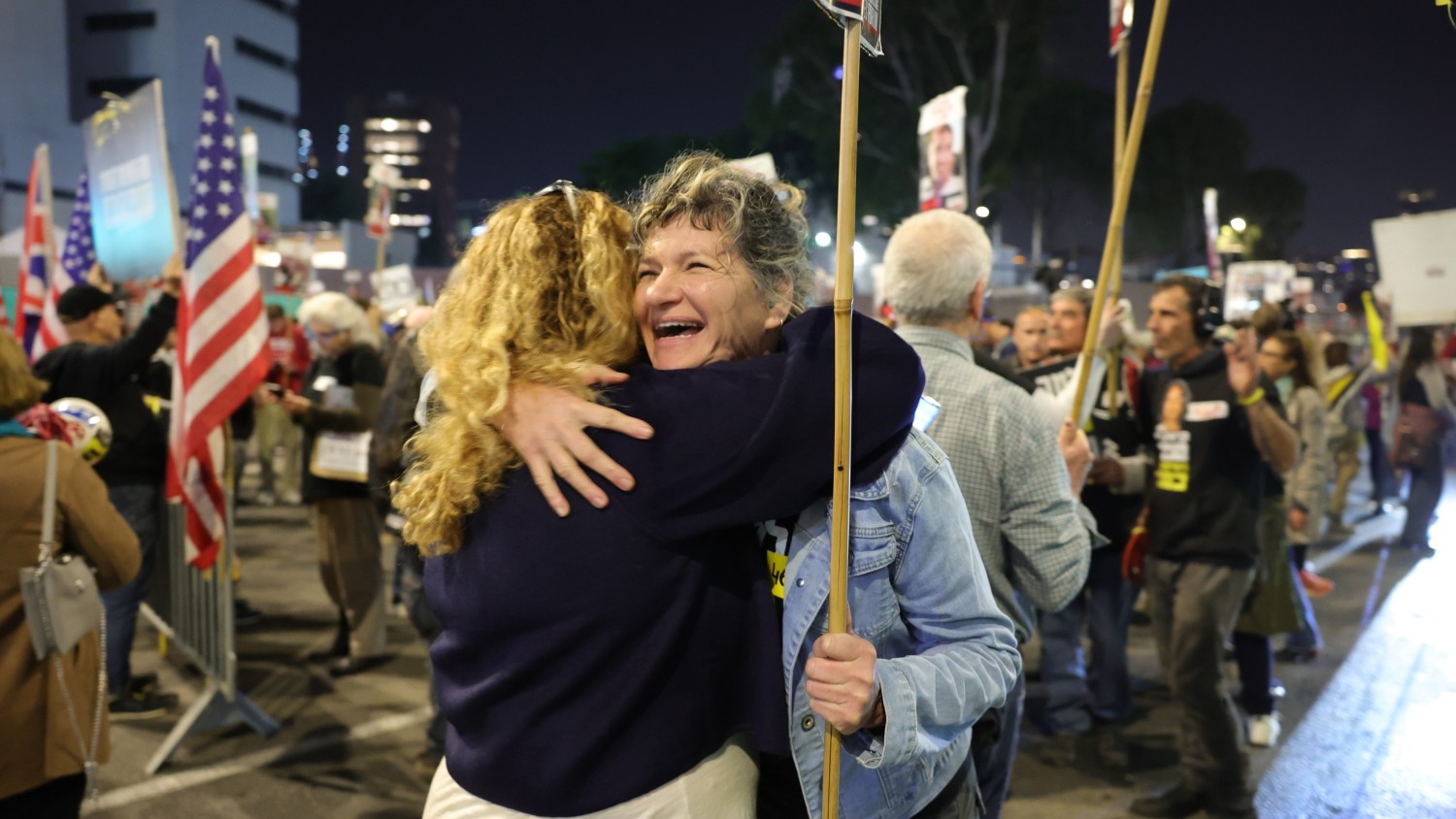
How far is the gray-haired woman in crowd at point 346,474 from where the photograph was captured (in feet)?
23.3

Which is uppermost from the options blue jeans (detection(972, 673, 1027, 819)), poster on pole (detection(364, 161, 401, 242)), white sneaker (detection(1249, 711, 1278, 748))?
poster on pole (detection(364, 161, 401, 242))

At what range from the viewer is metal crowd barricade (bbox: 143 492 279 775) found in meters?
5.65

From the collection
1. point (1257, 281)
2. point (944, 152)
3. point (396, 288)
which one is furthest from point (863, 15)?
point (1257, 281)

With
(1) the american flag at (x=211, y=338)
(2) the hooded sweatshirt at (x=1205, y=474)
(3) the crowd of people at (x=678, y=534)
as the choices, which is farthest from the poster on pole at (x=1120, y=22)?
(1) the american flag at (x=211, y=338)

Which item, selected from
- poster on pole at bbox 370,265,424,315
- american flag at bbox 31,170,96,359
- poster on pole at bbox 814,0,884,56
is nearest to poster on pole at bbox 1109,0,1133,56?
poster on pole at bbox 814,0,884,56

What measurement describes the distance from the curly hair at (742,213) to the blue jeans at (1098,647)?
4.50 m

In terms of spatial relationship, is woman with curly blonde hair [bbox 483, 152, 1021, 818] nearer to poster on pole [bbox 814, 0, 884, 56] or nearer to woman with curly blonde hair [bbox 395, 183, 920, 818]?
woman with curly blonde hair [bbox 395, 183, 920, 818]

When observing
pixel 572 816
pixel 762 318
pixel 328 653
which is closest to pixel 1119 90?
pixel 762 318

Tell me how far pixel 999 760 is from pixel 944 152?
17.3 ft

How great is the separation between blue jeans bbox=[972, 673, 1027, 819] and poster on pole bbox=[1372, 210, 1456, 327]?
21.5 ft

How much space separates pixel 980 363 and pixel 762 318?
5.65 ft

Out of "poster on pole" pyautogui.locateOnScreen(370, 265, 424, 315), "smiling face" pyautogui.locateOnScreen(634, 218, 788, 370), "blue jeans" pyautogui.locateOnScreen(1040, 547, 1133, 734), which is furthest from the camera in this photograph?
"poster on pole" pyautogui.locateOnScreen(370, 265, 424, 315)

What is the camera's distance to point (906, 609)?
1913 mm

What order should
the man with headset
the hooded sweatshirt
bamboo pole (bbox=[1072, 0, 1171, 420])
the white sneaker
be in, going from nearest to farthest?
bamboo pole (bbox=[1072, 0, 1171, 420]) < the man with headset < the hooded sweatshirt < the white sneaker
